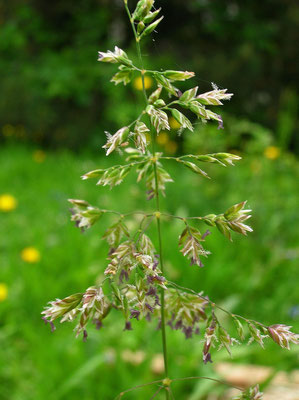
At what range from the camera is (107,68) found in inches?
240

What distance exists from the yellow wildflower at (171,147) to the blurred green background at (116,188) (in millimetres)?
65

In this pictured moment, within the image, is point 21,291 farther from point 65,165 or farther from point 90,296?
point 65,165

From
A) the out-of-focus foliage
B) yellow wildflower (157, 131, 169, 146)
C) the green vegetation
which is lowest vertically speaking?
the green vegetation

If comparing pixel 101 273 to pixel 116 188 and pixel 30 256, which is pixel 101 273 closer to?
pixel 30 256

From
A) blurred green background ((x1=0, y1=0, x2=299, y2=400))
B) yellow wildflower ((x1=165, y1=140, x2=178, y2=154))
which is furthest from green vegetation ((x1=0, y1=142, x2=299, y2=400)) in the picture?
yellow wildflower ((x1=165, y1=140, x2=178, y2=154))

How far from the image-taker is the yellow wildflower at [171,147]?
5.69 metres

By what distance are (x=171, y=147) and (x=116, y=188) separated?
4.71ft

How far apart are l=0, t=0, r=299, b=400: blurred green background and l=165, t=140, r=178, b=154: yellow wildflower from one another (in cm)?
7

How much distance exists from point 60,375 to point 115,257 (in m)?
1.55

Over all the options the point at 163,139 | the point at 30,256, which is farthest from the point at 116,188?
the point at 30,256

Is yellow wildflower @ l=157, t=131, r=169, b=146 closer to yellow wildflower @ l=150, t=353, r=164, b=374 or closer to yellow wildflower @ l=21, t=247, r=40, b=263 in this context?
yellow wildflower @ l=21, t=247, r=40, b=263

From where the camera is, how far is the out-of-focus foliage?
6031 mm

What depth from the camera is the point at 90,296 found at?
747 millimetres

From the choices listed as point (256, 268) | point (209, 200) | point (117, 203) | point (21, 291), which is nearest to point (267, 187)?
point (209, 200)
